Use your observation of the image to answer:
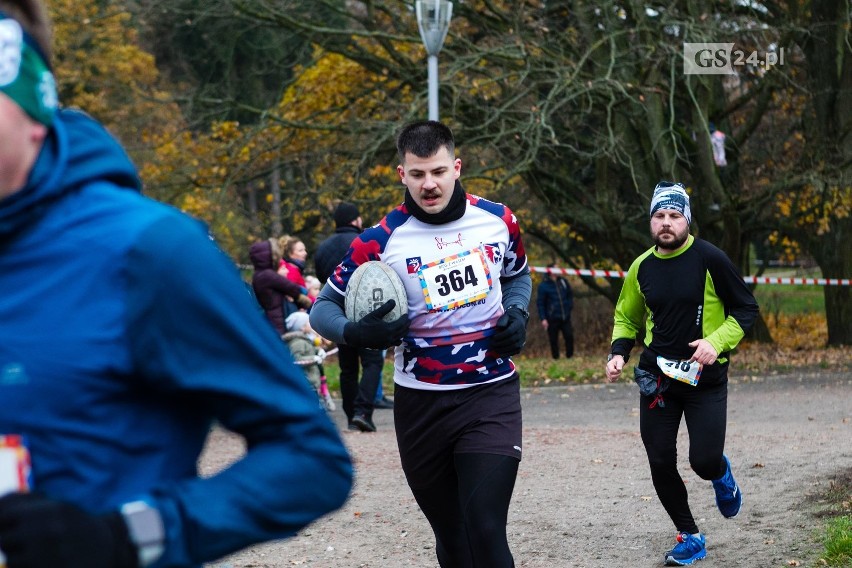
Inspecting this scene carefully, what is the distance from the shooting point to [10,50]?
172 cm

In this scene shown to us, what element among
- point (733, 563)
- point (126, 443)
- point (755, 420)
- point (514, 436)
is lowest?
point (755, 420)

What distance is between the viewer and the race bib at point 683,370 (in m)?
6.64

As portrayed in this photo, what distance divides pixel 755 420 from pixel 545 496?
15.6 ft

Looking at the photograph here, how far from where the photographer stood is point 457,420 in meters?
4.97

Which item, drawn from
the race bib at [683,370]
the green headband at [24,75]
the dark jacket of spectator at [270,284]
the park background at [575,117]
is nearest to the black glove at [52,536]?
the green headband at [24,75]

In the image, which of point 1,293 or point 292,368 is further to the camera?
point 292,368

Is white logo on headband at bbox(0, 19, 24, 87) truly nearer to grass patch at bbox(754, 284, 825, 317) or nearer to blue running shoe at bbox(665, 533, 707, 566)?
blue running shoe at bbox(665, 533, 707, 566)

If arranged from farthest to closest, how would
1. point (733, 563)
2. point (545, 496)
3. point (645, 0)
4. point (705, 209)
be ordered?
1. point (705, 209)
2. point (645, 0)
3. point (545, 496)
4. point (733, 563)

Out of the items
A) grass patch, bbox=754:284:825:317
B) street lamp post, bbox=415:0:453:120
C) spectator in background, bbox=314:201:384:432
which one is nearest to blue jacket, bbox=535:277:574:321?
grass patch, bbox=754:284:825:317

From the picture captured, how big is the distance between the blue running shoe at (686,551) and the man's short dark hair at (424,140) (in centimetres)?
280

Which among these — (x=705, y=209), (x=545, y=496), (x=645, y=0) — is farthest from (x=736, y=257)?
(x=545, y=496)

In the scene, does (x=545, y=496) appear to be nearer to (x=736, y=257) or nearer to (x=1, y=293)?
(x=1, y=293)

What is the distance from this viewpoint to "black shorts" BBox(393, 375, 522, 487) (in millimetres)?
4922

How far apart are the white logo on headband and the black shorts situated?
3363mm
